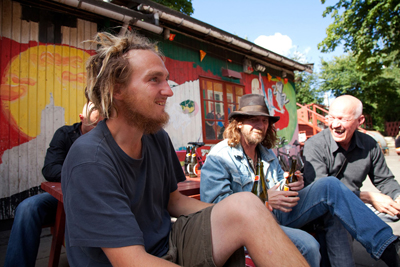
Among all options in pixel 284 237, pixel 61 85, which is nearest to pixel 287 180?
pixel 284 237

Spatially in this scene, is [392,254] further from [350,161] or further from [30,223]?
[30,223]

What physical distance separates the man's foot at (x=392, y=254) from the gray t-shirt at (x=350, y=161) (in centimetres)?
94

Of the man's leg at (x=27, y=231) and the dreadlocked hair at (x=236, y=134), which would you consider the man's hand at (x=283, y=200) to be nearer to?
the dreadlocked hair at (x=236, y=134)

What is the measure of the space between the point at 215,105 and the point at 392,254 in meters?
5.71

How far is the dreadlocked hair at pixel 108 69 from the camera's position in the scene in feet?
4.80

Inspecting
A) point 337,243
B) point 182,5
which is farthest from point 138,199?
point 182,5

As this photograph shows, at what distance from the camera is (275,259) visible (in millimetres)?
1070

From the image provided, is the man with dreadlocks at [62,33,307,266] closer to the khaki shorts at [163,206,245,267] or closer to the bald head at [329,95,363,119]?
the khaki shorts at [163,206,245,267]

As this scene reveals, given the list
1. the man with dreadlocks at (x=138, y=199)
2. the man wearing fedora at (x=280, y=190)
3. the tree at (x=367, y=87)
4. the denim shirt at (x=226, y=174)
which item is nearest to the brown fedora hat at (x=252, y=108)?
the man wearing fedora at (x=280, y=190)

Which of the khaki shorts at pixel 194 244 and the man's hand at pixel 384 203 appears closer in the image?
the khaki shorts at pixel 194 244

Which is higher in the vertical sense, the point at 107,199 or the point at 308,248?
the point at 107,199

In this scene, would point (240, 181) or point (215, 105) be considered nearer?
point (240, 181)

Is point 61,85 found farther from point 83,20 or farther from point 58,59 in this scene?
point 83,20

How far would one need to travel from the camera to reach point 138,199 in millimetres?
1328
